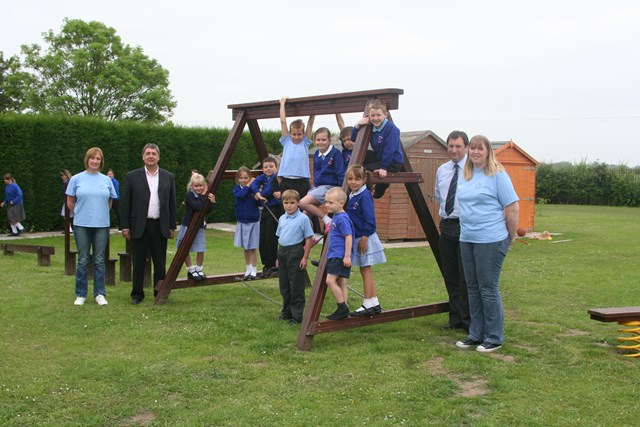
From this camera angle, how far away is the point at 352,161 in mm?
6668

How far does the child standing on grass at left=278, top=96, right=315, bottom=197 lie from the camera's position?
308 inches

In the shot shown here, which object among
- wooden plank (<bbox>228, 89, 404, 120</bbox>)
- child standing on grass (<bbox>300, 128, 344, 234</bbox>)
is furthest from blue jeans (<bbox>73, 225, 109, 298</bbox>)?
child standing on grass (<bbox>300, 128, 344, 234</bbox>)

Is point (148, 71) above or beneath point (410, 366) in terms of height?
above

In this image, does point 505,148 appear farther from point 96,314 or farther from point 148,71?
point 148,71

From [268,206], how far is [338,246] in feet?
8.33

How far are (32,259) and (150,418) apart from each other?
929 centimetres

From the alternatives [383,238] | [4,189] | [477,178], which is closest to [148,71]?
[4,189]

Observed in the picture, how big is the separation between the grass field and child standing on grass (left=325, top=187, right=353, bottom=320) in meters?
0.44

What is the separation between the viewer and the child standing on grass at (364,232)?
257 inches

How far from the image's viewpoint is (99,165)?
8.14 metres

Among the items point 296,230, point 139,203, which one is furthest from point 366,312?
point 139,203

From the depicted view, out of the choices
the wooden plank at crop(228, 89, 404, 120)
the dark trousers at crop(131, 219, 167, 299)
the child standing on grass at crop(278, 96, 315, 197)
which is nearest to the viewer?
the wooden plank at crop(228, 89, 404, 120)

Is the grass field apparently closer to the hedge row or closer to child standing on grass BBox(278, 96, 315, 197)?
child standing on grass BBox(278, 96, 315, 197)

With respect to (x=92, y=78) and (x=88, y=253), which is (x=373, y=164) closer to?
(x=88, y=253)
